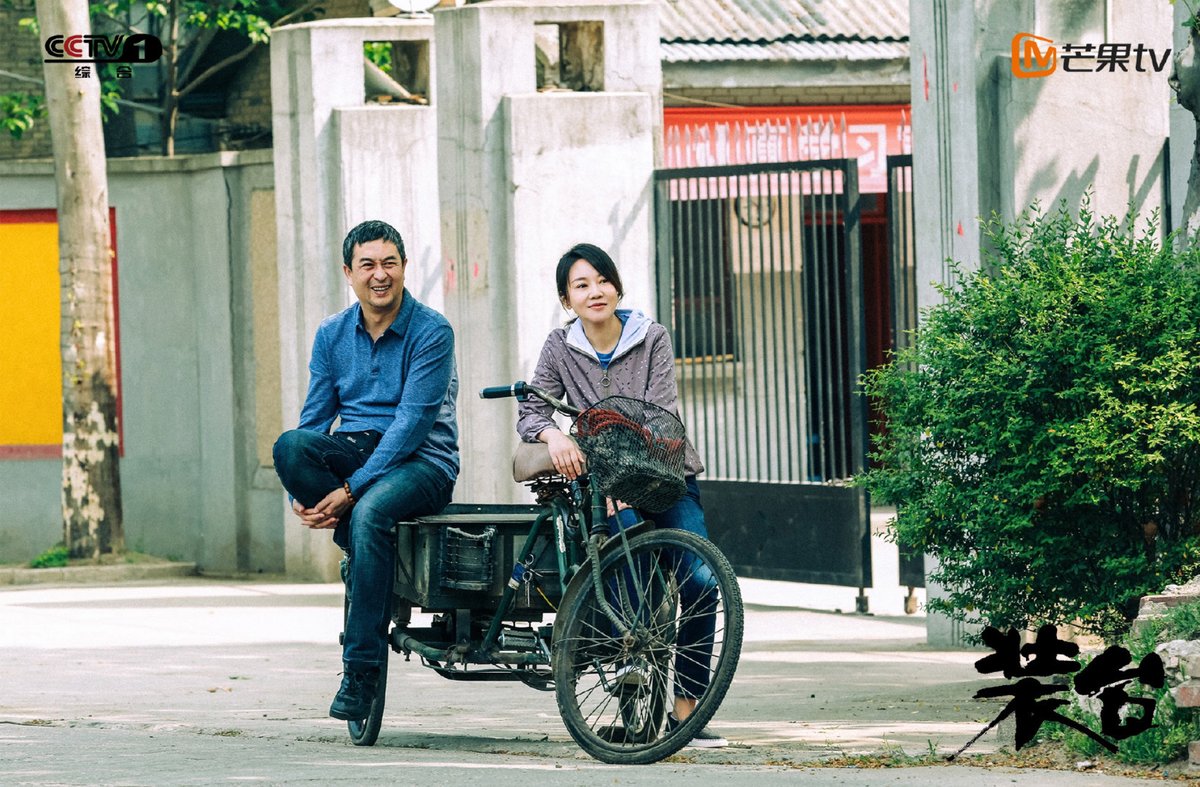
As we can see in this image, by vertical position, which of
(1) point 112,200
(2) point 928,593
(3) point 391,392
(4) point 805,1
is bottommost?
(2) point 928,593

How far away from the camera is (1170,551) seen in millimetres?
7898

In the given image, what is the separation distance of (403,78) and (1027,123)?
6327 mm

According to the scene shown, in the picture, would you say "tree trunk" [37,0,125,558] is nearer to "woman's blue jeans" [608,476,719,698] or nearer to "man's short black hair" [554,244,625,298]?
"man's short black hair" [554,244,625,298]

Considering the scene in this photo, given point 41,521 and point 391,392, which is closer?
point 391,392

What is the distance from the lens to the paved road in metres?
6.59

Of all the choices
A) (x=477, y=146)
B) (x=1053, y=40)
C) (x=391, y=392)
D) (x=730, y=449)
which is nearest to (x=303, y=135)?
(x=477, y=146)

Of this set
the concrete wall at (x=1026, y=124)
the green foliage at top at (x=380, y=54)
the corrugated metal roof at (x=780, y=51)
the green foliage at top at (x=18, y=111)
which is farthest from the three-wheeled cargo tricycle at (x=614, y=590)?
the corrugated metal roof at (x=780, y=51)

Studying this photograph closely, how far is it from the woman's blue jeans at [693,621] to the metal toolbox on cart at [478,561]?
0.32m

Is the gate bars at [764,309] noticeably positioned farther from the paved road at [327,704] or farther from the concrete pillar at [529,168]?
the paved road at [327,704]

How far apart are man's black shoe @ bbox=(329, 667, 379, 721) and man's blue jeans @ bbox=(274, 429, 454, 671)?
31 mm

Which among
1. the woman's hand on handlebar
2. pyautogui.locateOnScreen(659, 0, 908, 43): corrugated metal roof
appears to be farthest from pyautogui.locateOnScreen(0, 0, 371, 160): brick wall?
the woman's hand on handlebar

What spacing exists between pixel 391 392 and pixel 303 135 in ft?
25.3

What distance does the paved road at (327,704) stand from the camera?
21.6ft

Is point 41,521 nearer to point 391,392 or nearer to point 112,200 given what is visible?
point 112,200
